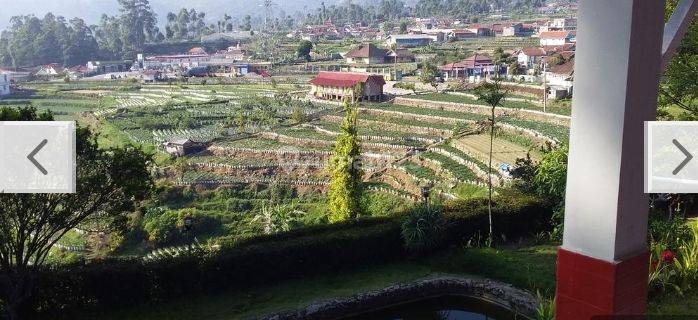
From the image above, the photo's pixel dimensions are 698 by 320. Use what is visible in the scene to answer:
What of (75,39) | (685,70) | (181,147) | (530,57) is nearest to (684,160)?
(685,70)

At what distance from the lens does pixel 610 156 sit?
8.68 feet

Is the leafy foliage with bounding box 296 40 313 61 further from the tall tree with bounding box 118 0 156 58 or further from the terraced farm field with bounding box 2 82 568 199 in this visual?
the tall tree with bounding box 118 0 156 58

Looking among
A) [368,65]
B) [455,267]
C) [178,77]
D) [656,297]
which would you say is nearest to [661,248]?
[656,297]

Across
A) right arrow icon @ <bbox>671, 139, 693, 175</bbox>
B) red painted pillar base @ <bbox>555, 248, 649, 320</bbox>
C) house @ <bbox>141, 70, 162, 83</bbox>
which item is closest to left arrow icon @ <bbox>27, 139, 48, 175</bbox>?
red painted pillar base @ <bbox>555, 248, 649, 320</bbox>

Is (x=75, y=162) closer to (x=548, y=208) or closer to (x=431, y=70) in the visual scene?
(x=548, y=208)

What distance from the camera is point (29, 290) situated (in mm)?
7770

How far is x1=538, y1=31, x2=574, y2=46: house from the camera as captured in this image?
6334 centimetres

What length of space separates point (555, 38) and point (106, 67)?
60679 millimetres

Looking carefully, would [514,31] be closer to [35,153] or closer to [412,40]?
[412,40]

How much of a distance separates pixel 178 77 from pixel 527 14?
70.0 metres

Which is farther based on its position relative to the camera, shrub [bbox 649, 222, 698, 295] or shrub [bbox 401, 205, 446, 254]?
shrub [bbox 401, 205, 446, 254]

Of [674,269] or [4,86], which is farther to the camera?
[4,86]

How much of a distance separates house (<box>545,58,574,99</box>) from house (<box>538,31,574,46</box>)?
2647cm

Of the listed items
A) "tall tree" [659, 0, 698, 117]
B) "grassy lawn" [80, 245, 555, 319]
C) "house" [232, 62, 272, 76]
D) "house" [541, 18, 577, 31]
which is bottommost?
"grassy lawn" [80, 245, 555, 319]
